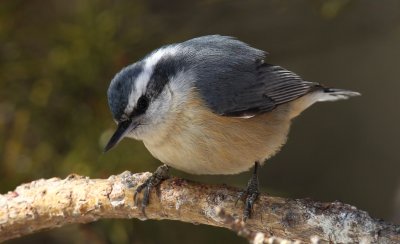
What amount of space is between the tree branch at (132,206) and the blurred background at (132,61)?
0.48 m

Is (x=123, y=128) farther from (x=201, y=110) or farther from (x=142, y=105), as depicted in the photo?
(x=201, y=110)

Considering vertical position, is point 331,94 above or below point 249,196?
above

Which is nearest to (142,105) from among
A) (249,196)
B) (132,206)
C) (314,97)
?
(132,206)

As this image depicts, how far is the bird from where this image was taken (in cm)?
189

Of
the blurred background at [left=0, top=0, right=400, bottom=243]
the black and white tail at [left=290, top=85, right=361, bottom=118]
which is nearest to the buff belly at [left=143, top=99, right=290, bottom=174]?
the black and white tail at [left=290, top=85, right=361, bottom=118]

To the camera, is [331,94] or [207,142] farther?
[331,94]

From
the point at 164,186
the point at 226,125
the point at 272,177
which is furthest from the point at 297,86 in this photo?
the point at 272,177

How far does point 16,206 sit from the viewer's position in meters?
1.95

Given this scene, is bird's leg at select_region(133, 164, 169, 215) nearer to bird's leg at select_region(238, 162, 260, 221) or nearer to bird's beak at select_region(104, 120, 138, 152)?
bird's beak at select_region(104, 120, 138, 152)

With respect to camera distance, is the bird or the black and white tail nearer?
the bird

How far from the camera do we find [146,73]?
6.53 feet

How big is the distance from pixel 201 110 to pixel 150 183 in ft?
0.80

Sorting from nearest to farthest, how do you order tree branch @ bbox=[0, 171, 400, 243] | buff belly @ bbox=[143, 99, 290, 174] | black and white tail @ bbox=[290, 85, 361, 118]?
tree branch @ bbox=[0, 171, 400, 243]
buff belly @ bbox=[143, 99, 290, 174]
black and white tail @ bbox=[290, 85, 361, 118]

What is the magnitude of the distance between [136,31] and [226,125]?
0.84 meters
